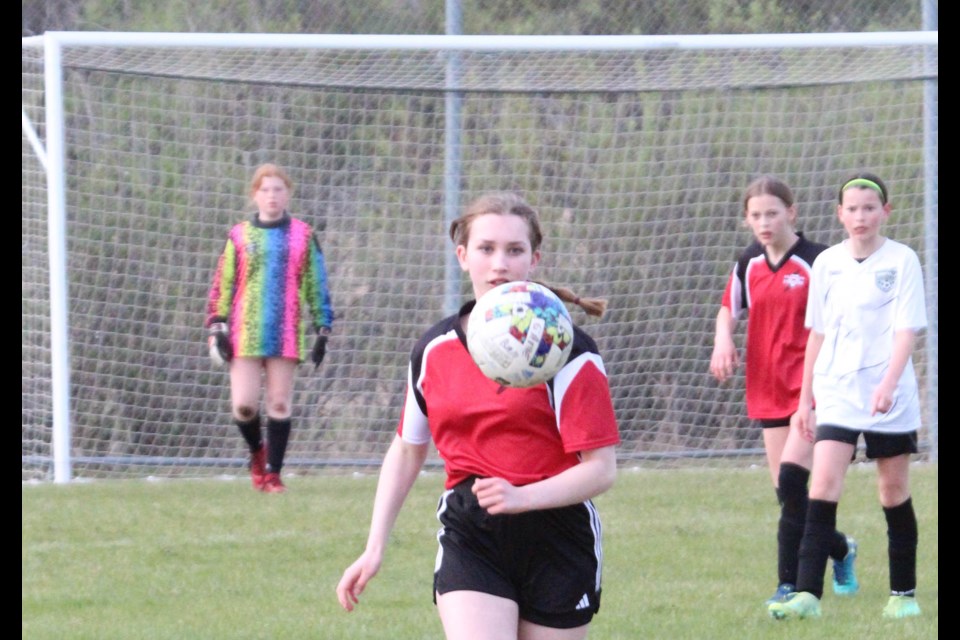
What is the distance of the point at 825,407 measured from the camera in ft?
18.4

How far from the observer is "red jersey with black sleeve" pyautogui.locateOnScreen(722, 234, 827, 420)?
6.48m

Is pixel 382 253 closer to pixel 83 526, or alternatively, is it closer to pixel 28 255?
pixel 28 255

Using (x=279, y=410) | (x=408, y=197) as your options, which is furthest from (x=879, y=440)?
(x=408, y=197)

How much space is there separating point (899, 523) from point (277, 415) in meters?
4.22

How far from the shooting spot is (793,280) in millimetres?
6457

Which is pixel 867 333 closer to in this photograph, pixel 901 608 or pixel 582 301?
pixel 901 608

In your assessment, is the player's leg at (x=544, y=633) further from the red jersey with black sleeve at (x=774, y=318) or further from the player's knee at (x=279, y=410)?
the player's knee at (x=279, y=410)

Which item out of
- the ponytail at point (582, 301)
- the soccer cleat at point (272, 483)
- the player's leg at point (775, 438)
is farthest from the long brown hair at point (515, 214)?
the soccer cleat at point (272, 483)

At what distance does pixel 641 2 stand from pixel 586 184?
1599 mm

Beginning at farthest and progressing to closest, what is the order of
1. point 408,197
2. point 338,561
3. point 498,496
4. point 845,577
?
point 408,197 → point 338,561 → point 845,577 → point 498,496

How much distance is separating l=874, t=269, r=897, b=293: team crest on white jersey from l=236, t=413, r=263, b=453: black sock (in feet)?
14.2

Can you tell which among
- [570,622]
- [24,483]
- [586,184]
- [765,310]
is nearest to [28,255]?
[24,483]

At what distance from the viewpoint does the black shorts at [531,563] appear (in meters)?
3.57

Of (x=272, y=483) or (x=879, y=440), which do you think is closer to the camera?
(x=879, y=440)
